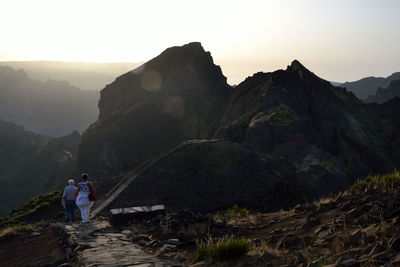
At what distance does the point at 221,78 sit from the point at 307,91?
54.3 m

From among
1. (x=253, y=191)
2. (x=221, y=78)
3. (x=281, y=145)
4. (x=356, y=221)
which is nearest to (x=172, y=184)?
(x=253, y=191)

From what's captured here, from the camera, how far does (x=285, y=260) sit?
675 cm

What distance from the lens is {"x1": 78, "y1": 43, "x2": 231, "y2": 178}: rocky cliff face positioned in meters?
102

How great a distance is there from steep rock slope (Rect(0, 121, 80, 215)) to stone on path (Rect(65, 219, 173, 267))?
394 ft

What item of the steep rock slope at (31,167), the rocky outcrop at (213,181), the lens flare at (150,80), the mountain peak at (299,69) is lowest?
the steep rock slope at (31,167)

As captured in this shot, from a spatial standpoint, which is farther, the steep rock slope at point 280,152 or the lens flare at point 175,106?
the lens flare at point 175,106

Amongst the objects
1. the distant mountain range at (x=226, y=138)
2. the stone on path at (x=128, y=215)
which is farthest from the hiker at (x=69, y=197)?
the distant mountain range at (x=226, y=138)

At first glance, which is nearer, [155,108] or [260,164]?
Result: [260,164]

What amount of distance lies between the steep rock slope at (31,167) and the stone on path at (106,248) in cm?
12009

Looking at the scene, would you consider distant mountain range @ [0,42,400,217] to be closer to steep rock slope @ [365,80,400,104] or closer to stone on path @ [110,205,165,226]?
Result: stone on path @ [110,205,165,226]

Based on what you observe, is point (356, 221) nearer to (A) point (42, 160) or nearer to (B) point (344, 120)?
(B) point (344, 120)

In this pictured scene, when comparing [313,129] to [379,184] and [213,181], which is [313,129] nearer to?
[213,181]

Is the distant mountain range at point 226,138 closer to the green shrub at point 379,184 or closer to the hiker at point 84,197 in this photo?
the hiker at point 84,197

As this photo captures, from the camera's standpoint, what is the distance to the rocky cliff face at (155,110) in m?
102
